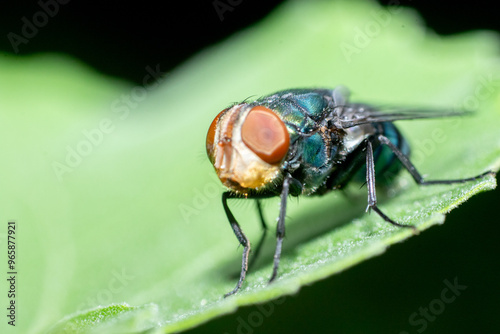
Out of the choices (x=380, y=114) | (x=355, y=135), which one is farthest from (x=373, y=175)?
(x=380, y=114)

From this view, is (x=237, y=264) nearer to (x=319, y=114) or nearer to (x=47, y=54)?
(x=319, y=114)

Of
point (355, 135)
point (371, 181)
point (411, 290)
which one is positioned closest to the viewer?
point (411, 290)

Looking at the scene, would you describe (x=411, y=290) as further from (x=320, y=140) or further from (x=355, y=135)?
(x=355, y=135)

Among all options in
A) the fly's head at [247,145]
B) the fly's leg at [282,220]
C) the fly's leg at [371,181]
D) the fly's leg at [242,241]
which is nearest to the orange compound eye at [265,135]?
the fly's head at [247,145]

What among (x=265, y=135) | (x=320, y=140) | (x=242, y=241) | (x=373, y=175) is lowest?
(x=373, y=175)

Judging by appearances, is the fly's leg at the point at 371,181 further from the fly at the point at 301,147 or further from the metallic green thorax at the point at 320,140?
the metallic green thorax at the point at 320,140

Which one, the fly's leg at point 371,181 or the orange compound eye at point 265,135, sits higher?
the orange compound eye at point 265,135

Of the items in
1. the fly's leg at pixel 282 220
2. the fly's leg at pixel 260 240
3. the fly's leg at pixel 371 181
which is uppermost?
the fly's leg at pixel 282 220
